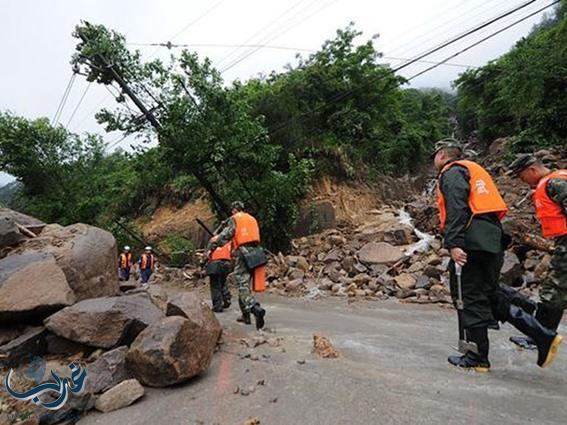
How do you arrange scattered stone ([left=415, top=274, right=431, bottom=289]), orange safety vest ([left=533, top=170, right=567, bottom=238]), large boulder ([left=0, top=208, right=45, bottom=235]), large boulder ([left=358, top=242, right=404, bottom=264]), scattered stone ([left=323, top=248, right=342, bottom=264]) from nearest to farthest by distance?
orange safety vest ([left=533, top=170, right=567, bottom=238])
large boulder ([left=0, top=208, right=45, bottom=235])
scattered stone ([left=415, top=274, right=431, bottom=289])
large boulder ([left=358, top=242, right=404, bottom=264])
scattered stone ([left=323, top=248, right=342, bottom=264])

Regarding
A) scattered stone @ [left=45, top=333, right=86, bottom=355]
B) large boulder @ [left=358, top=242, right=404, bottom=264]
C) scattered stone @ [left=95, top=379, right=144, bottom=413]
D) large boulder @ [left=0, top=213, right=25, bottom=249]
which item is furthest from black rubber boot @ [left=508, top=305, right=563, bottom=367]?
large boulder @ [left=358, top=242, right=404, bottom=264]

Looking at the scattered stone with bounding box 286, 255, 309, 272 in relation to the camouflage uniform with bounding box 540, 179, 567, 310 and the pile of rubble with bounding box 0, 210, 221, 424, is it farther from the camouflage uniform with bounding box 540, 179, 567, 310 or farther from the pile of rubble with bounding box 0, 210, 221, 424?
the camouflage uniform with bounding box 540, 179, 567, 310

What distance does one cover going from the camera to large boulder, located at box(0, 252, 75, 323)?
4.02m

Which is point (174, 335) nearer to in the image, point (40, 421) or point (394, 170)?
point (40, 421)

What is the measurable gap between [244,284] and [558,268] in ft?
11.3

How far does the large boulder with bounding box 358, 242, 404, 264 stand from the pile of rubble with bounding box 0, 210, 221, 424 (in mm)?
7016

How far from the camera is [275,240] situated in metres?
13.8

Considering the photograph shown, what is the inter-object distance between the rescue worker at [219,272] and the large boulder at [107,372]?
10.4ft

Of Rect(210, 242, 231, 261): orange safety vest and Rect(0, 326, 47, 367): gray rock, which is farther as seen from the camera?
Rect(210, 242, 231, 261): orange safety vest

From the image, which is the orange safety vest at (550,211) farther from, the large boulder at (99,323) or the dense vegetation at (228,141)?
the dense vegetation at (228,141)

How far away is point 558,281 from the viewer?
125 inches

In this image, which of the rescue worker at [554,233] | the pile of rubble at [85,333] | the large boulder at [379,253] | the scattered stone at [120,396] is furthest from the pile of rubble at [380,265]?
the scattered stone at [120,396]

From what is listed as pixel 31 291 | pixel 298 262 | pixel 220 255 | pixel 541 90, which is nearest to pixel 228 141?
pixel 298 262

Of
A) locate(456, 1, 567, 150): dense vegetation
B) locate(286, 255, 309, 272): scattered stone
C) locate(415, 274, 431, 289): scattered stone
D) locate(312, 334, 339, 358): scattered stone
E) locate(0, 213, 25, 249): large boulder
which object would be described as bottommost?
locate(415, 274, 431, 289): scattered stone
